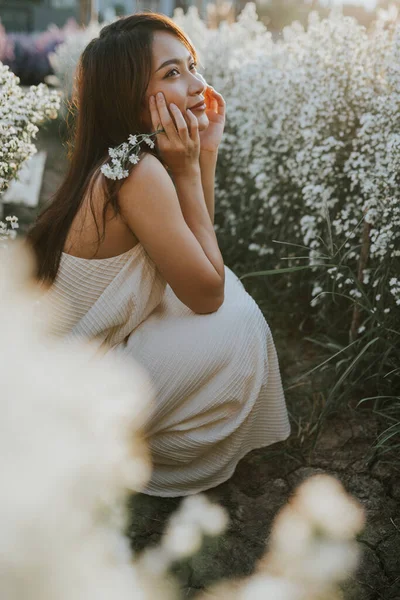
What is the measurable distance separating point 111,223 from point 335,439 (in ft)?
4.23

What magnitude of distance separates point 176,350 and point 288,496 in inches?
27.8

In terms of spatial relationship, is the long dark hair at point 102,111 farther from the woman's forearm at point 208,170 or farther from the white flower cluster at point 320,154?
the white flower cluster at point 320,154

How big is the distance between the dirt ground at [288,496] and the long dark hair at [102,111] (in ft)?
3.18

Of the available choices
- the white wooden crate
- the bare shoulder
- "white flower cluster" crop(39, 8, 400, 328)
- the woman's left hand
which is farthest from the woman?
the white wooden crate

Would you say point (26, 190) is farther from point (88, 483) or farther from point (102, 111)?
point (88, 483)

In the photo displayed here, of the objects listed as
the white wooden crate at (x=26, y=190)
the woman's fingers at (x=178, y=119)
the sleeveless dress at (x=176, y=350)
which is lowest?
the white wooden crate at (x=26, y=190)

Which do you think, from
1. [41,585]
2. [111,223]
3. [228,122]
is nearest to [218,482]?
[41,585]

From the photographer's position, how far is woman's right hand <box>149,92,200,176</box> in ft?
6.52

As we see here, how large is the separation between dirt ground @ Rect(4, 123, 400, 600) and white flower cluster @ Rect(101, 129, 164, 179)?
1.12m

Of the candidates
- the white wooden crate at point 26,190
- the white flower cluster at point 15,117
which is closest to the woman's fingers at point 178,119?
the white flower cluster at point 15,117

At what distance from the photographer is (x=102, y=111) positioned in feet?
6.57

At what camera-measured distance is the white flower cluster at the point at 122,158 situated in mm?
1763

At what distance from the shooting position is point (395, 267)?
256 centimetres

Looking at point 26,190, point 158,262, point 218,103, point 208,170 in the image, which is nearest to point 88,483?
point 158,262
